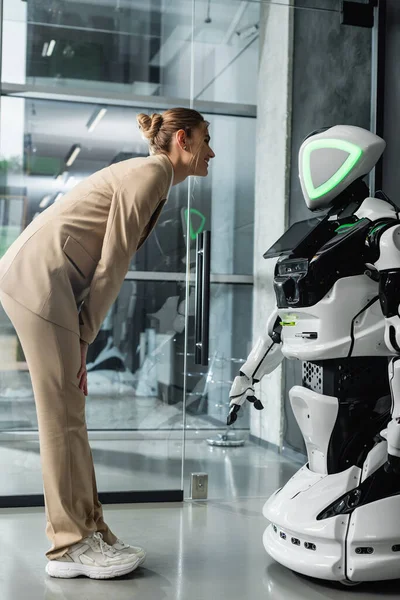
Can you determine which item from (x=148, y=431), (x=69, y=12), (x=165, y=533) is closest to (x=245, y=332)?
(x=148, y=431)

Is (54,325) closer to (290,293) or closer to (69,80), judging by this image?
(290,293)

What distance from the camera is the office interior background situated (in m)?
3.75

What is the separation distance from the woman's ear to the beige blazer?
172mm

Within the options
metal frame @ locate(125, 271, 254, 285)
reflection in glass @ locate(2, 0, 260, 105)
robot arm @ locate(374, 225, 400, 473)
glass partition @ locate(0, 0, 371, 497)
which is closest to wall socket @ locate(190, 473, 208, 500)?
glass partition @ locate(0, 0, 371, 497)

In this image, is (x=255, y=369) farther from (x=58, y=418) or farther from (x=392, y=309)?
(x=58, y=418)

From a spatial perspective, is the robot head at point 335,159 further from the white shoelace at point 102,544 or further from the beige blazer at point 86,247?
the white shoelace at point 102,544

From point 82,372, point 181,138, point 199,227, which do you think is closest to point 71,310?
point 82,372

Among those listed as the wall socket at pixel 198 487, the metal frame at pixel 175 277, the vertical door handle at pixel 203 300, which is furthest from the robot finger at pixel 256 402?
the metal frame at pixel 175 277

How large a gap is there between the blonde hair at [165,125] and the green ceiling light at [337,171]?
16.9 inches

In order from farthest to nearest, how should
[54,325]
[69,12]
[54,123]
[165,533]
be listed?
[54,123]
[69,12]
[165,533]
[54,325]

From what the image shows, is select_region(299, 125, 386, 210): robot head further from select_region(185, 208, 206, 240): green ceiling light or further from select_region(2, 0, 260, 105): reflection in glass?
select_region(2, 0, 260, 105): reflection in glass

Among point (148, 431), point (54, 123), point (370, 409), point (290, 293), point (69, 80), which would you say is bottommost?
point (148, 431)

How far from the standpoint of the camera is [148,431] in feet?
12.5

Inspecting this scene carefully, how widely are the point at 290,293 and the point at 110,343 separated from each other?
1.83 meters
